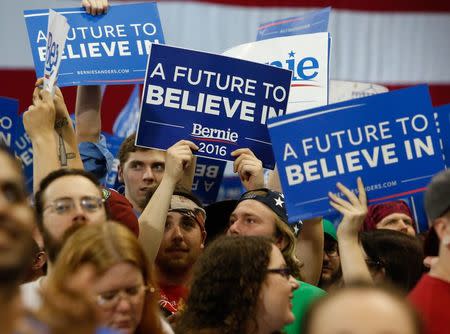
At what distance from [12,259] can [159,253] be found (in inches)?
114

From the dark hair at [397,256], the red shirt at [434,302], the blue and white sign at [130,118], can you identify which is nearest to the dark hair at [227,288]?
the red shirt at [434,302]

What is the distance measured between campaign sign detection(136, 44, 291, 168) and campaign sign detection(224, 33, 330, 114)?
39 centimetres

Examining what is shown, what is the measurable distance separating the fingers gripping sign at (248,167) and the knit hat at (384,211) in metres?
1.14

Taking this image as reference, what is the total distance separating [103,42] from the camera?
5160 millimetres

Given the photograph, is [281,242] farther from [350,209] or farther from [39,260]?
[39,260]

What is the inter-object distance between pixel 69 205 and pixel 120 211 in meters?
0.56

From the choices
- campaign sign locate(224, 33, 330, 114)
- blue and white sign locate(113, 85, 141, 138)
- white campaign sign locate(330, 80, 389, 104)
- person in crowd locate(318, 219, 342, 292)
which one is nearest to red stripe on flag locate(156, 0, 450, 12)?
blue and white sign locate(113, 85, 141, 138)

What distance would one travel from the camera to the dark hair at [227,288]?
3633 millimetres

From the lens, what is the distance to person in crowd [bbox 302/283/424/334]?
6.94 ft

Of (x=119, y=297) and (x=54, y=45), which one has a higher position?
(x=54, y=45)

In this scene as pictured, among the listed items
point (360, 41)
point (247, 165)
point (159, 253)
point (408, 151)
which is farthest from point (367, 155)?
point (360, 41)

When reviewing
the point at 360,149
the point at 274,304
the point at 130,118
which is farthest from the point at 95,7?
the point at 130,118

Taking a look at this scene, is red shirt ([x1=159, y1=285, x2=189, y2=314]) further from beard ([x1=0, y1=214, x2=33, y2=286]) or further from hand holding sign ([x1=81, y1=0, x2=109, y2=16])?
beard ([x1=0, y1=214, x2=33, y2=286])

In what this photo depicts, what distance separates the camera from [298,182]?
411 centimetres
